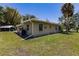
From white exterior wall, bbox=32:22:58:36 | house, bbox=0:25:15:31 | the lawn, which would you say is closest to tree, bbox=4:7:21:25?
house, bbox=0:25:15:31

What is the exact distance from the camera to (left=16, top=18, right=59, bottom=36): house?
880cm

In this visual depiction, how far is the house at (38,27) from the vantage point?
8.80m

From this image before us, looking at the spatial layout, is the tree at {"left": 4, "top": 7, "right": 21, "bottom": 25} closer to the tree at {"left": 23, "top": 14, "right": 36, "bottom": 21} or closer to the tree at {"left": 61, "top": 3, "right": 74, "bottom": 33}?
the tree at {"left": 23, "top": 14, "right": 36, "bottom": 21}

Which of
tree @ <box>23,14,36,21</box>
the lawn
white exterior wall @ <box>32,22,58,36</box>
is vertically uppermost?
tree @ <box>23,14,36,21</box>

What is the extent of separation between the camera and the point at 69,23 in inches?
346

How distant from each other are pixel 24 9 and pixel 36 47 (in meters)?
0.83

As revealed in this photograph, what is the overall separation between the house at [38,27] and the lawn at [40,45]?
14 centimetres

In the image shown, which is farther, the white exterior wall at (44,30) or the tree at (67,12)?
the white exterior wall at (44,30)

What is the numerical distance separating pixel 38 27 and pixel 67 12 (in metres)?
0.69

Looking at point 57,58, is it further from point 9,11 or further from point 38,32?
point 9,11

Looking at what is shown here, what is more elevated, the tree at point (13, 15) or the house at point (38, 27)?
the tree at point (13, 15)

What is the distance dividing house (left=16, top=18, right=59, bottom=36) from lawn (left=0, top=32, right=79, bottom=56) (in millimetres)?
135

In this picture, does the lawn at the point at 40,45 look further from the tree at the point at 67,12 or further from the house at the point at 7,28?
the tree at the point at 67,12

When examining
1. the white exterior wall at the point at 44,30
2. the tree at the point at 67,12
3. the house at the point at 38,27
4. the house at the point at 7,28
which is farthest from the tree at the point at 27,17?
the tree at the point at 67,12
